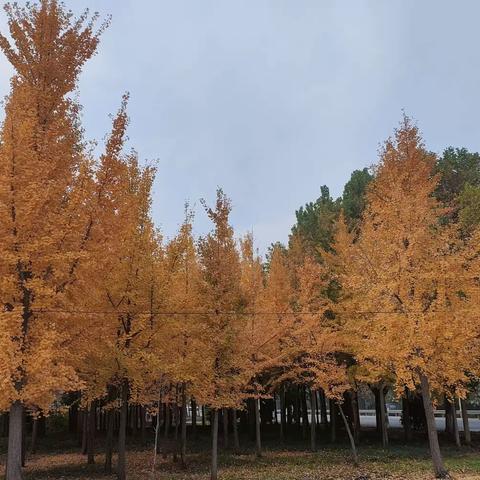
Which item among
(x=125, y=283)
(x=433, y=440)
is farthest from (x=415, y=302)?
(x=125, y=283)

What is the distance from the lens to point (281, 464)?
55.7 ft

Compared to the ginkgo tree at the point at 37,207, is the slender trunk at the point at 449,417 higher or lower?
lower

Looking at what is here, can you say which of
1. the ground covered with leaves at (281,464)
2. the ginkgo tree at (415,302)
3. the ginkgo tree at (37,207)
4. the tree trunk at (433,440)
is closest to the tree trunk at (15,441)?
the ginkgo tree at (37,207)

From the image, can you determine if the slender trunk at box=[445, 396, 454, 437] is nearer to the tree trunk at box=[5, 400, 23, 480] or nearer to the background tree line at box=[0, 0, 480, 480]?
the background tree line at box=[0, 0, 480, 480]

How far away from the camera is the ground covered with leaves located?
14281 millimetres

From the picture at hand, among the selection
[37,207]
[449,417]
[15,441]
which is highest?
[37,207]

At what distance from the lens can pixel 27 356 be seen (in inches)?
359

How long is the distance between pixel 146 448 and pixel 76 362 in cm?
1298

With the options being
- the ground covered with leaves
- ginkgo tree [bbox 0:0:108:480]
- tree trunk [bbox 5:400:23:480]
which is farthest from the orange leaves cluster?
tree trunk [bbox 5:400:23:480]

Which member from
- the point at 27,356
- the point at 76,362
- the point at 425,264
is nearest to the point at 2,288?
the point at 27,356

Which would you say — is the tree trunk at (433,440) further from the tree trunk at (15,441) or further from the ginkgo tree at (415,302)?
the tree trunk at (15,441)

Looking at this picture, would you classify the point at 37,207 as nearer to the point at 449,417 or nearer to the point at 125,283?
the point at 125,283

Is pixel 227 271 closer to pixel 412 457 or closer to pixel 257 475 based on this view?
pixel 257 475

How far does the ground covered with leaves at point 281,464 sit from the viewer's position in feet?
46.9
